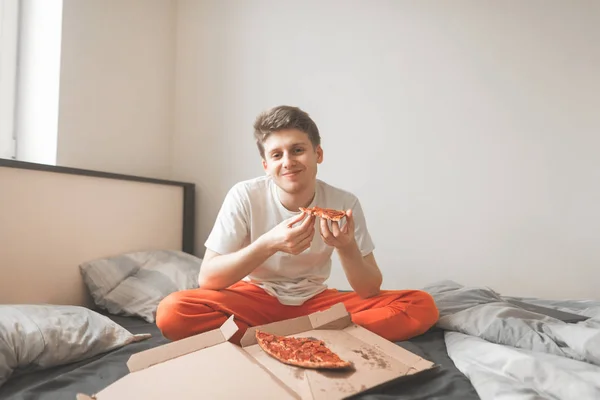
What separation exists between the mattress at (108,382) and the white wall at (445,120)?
1.06 m

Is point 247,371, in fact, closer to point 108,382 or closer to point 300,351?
point 300,351

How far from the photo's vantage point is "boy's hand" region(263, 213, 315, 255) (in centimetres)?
109

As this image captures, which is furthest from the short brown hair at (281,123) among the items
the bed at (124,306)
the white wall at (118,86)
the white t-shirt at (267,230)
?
the white wall at (118,86)

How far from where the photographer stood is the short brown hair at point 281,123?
130 cm

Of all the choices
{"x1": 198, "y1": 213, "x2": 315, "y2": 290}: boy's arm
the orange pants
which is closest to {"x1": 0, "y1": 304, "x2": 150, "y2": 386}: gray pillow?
the orange pants

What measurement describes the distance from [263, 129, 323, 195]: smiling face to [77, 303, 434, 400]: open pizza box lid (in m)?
0.47

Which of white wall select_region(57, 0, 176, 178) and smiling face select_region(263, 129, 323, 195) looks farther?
white wall select_region(57, 0, 176, 178)

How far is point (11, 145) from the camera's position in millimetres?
1851

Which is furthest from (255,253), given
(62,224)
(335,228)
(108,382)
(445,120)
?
(445,120)

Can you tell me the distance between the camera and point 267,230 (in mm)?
1376

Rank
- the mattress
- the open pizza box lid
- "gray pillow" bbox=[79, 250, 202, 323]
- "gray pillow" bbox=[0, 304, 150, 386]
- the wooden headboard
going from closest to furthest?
the open pizza box lid, the mattress, "gray pillow" bbox=[0, 304, 150, 386], the wooden headboard, "gray pillow" bbox=[79, 250, 202, 323]

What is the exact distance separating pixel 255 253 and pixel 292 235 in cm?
15

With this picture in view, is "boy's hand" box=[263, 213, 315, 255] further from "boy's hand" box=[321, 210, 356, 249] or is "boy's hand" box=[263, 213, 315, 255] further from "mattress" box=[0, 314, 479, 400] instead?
"mattress" box=[0, 314, 479, 400]

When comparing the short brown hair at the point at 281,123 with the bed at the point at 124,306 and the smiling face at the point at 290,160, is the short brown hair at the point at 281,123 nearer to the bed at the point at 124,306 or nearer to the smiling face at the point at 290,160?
the smiling face at the point at 290,160
